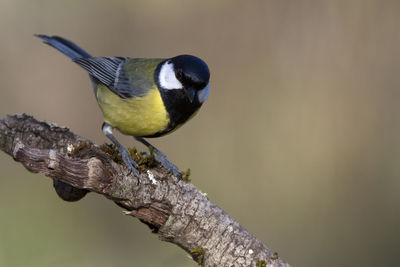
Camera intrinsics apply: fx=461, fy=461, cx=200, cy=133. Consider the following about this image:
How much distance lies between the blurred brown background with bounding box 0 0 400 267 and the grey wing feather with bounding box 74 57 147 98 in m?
1.11

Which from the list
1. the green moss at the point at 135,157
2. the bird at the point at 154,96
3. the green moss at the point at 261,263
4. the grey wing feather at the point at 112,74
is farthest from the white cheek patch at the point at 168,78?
the green moss at the point at 261,263

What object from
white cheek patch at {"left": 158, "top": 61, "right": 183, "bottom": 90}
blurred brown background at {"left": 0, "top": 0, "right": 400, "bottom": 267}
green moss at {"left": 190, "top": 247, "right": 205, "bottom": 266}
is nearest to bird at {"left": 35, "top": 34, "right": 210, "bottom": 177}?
white cheek patch at {"left": 158, "top": 61, "right": 183, "bottom": 90}

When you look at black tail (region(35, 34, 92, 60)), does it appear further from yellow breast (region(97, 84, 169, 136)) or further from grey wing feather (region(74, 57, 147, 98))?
yellow breast (region(97, 84, 169, 136))

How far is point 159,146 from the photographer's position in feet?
14.8

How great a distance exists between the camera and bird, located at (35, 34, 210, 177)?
2.79 metres

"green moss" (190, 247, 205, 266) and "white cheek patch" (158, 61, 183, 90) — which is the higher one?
"white cheek patch" (158, 61, 183, 90)

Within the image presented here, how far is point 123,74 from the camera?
3230 millimetres

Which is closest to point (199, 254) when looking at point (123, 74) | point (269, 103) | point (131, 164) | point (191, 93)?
point (131, 164)

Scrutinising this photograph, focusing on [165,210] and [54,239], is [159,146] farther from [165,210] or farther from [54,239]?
[165,210]

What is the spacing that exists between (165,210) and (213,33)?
8.62 feet

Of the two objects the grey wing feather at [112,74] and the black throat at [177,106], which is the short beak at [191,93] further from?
the grey wing feather at [112,74]

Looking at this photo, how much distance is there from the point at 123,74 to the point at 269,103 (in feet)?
5.99

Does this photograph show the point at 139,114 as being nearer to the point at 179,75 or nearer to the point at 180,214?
the point at 179,75

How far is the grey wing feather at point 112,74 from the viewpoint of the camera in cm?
302
